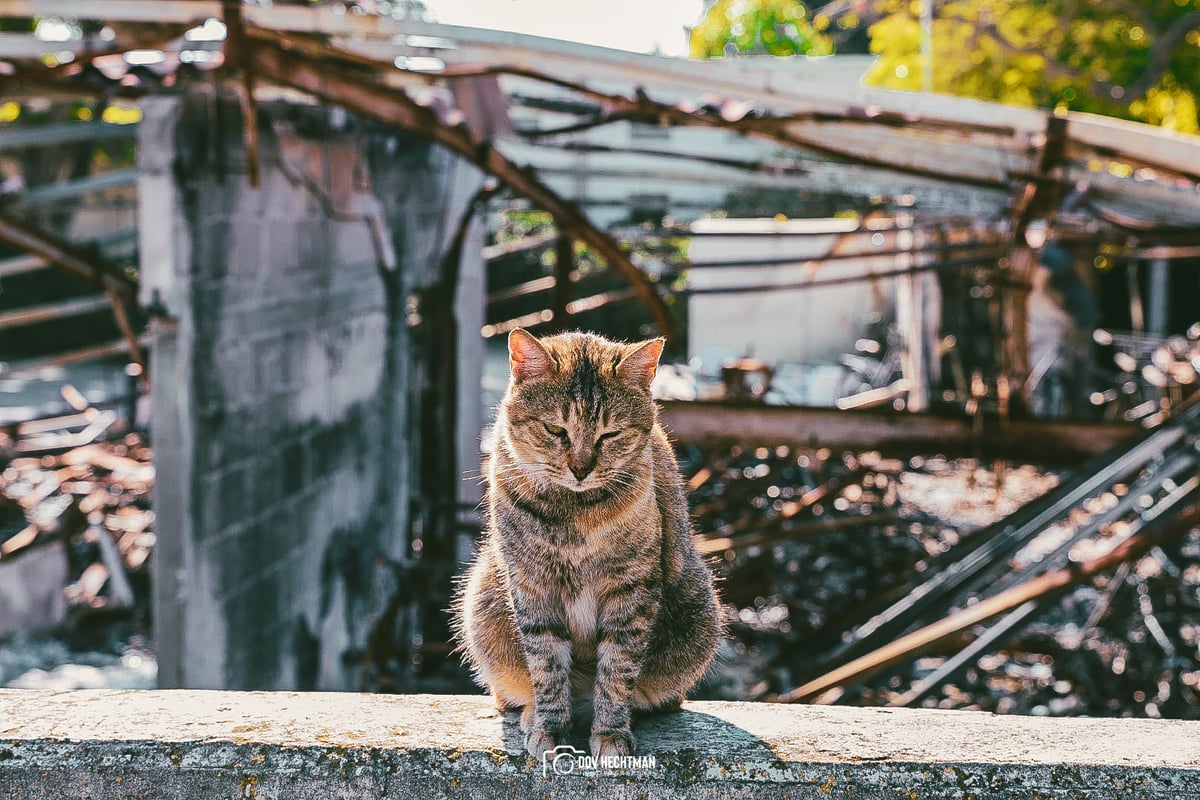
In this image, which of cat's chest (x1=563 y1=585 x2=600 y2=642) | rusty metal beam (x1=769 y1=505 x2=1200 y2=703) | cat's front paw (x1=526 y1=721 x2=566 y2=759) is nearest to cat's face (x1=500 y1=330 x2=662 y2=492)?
cat's chest (x1=563 y1=585 x2=600 y2=642)

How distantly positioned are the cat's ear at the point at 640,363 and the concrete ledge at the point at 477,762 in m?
0.82

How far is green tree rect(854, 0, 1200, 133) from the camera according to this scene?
14602mm

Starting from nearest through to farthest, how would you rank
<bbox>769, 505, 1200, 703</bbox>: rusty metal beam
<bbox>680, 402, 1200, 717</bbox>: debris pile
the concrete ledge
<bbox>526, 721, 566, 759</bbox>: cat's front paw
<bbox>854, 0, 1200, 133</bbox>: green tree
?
the concrete ledge < <bbox>526, 721, 566, 759</bbox>: cat's front paw < <bbox>769, 505, 1200, 703</bbox>: rusty metal beam < <bbox>680, 402, 1200, 717</bbox>: debris pile < <bbox>854, 0, 1200, 133</bbox>: green tree

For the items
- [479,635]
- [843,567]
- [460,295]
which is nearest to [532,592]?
[479,635]

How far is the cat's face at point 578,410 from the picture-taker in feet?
7.84

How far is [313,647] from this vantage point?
20.4 feet

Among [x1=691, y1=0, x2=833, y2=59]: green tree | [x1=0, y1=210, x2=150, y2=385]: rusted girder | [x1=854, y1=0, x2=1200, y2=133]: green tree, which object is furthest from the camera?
[x1=691, y1=0, x2=833, y2=59]: green tree

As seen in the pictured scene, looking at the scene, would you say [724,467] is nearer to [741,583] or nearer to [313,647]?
[741,583]

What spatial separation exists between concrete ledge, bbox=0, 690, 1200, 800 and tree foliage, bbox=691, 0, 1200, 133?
1357 cm

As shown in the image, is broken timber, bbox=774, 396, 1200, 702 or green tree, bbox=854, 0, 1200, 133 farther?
green tree, bbox=854, 0, 1200, 133

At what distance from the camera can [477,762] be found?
6.10 ft

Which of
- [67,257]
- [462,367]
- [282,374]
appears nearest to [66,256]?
[67,257]

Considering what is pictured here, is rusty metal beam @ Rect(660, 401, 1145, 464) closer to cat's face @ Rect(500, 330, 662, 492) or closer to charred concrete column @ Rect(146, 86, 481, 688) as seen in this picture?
charred concrete column @ Rect(146, 86, 481, 688)

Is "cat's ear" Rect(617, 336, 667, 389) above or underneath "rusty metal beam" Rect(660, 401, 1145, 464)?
above
